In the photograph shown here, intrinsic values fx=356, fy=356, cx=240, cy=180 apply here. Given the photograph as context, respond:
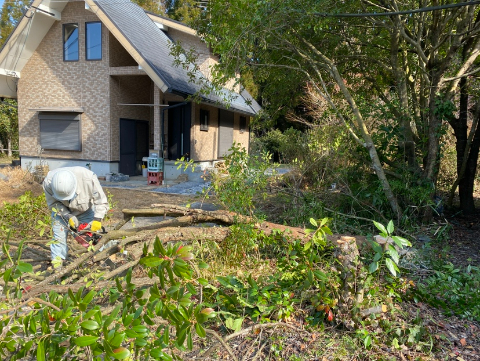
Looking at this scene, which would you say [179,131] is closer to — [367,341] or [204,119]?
[204,119]

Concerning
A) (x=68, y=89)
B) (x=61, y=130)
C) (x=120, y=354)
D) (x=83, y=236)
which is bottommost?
(x=83, y=236)

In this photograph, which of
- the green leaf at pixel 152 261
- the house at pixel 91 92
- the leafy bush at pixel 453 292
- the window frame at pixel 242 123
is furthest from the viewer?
the window frame at pixel 242 123

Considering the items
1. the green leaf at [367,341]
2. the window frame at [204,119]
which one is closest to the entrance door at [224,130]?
the window frame at [204,119]


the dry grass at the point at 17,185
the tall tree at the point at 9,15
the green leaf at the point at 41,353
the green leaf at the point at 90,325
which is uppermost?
the tall tree at the point at 9,15

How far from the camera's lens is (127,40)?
11.4 meters

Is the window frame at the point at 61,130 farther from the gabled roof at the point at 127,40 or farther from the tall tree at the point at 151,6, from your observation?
the tall tree at the point at 151,6

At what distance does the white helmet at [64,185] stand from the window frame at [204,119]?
424 inches

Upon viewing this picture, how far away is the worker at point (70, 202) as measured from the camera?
3906 millimetres

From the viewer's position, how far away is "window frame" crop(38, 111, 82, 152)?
13312 mm

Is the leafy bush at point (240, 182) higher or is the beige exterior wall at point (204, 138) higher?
the beige exterior wall at point (204, 138)

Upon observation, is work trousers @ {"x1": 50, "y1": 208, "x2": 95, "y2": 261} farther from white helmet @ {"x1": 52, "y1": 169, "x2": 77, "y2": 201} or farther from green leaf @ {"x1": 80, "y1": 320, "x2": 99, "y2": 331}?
green leaf @ {"x1": 80, "y1": 320, "x2": 99, "y2": 331}

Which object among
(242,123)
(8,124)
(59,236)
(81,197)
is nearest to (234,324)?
(59,236)

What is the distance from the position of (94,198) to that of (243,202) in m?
1.83

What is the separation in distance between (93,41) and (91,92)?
184 centimetres
